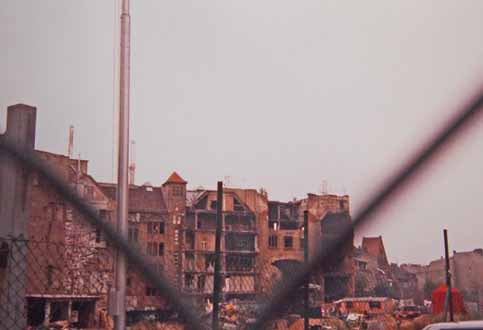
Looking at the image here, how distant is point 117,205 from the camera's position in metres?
3.64

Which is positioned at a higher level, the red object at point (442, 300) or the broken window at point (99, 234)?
the broken window at point (99, 234)

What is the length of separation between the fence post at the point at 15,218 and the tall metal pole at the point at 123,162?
18.8 inches

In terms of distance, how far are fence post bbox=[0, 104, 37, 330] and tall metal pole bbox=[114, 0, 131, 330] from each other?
477 mm

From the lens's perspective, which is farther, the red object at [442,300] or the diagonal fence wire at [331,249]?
the red object at [442,300]

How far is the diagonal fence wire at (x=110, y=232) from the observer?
8.97 ft

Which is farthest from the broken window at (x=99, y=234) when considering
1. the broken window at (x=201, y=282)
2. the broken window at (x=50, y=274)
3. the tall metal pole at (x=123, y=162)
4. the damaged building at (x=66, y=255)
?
the broken window at (x=50, y=274)

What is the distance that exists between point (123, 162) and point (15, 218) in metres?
1.07

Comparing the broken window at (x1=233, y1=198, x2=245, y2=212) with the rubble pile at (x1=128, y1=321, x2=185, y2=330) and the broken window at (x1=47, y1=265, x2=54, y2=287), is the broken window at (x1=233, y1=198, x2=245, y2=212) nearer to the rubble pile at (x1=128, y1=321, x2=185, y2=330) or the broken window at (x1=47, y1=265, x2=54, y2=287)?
the broken window at (x1=47, y1=265, x2=54, y2=287)

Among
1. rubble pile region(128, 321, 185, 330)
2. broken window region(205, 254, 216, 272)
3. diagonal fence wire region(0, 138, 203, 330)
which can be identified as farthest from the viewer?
broken window region(205, 254, 216, 272)

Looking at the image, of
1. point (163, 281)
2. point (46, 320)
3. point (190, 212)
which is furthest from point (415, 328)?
point (190, 212)

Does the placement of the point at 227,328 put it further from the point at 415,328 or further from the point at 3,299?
the point at 415,328

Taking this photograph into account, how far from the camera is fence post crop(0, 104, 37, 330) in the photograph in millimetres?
2760

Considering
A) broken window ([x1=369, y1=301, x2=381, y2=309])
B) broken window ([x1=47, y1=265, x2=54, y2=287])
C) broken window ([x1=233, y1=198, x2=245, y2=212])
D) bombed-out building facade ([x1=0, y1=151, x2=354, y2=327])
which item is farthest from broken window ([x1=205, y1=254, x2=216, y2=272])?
broken window ([x1=233, y1=198, x2=245, y2=212])

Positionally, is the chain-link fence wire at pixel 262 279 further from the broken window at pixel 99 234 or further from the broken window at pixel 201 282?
the broken window at pixel 201 282
